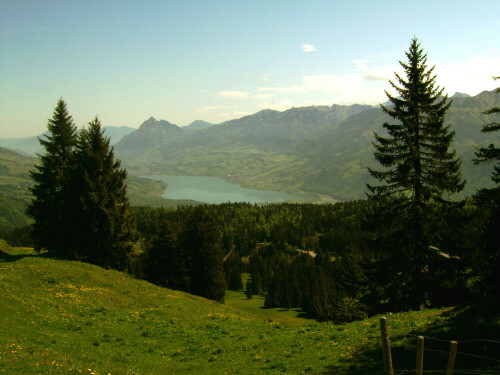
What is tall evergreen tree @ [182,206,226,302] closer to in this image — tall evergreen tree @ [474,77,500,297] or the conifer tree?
the conifer tree

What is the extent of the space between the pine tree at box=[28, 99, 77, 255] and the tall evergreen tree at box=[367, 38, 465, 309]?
40107mm

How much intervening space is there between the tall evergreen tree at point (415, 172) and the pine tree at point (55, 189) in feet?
132

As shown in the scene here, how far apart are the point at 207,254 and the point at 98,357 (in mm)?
39762

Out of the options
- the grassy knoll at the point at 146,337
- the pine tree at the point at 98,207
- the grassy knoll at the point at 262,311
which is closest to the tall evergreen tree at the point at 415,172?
the grassy knoll at the point at 146,337

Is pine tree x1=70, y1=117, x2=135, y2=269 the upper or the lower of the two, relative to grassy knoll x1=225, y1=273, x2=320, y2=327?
upper

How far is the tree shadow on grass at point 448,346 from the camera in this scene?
11.7m

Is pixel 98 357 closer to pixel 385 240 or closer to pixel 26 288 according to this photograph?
pixel 26 288

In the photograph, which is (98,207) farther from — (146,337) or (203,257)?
(146,337)

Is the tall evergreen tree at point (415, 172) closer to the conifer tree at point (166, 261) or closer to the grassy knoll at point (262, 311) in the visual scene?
the conifer tree at point (166, 261)

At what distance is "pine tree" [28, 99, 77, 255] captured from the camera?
42.0 m

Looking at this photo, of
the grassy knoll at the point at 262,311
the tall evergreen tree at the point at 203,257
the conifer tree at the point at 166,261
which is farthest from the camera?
the grassy knoll at the point at 262,311

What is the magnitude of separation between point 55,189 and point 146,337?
3283 centimetres

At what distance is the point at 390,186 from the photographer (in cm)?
2353

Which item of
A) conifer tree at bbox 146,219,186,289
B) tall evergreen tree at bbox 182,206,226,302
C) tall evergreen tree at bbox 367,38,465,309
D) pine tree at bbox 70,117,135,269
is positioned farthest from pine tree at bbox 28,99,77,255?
tall evergreen tree at bbox 367,38,465,309
